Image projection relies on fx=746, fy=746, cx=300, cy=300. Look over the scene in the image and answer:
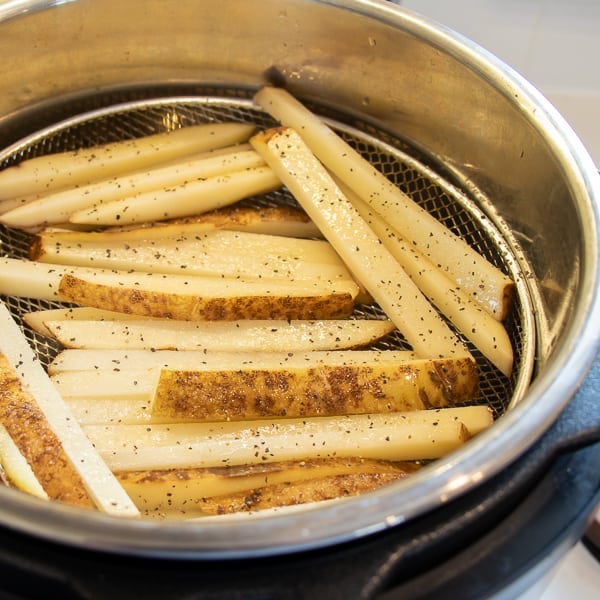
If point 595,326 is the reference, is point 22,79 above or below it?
above

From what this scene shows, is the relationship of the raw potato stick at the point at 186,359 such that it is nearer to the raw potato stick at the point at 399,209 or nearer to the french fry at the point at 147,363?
the french fry at the point at 147,363

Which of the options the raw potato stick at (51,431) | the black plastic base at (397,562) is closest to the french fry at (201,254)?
the raw potato stick at (51,431)

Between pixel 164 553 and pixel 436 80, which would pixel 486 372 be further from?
pixel 164 553

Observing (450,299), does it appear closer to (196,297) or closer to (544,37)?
(196,297)

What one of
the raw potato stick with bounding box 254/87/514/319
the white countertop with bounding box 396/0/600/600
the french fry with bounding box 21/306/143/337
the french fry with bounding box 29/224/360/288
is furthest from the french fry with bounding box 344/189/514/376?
the white countertop with bounding box 396/0/600/600

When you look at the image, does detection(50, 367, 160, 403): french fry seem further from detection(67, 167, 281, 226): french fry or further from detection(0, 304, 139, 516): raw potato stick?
detection(67, 167, 281, 226): french fry

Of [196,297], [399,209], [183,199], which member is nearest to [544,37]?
[399,209]

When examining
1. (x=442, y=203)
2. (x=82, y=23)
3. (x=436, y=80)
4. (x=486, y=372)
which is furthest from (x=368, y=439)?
(x=82, y=23)
